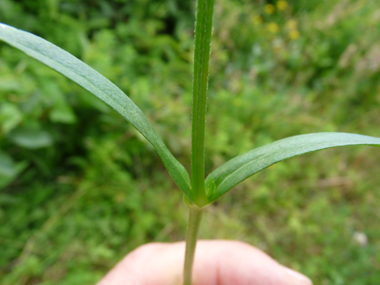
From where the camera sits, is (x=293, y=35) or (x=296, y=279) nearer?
(x=296, y=279)

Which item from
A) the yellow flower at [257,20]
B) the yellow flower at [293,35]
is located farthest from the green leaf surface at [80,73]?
the yellow flower at [293,35]

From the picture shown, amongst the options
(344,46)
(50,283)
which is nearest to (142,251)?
(50,283)

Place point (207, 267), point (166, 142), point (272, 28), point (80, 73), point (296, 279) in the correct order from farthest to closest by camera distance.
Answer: point (272, 28) < point (166, 142) < point (207, 267) < point (296, 279) < point (80, 73)

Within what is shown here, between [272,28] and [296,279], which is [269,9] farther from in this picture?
[296,279]

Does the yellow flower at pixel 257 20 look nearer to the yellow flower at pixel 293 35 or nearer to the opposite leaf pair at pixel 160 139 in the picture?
the yellow flower at pixel 293 35

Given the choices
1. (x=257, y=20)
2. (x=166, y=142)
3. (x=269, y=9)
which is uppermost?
(x=269, y=9)

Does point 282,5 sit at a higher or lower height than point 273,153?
higher

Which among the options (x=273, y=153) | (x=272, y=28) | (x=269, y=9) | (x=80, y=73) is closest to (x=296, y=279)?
(x=273, y=153)

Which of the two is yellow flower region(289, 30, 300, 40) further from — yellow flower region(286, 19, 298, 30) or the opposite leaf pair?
the opposite leaf pair
